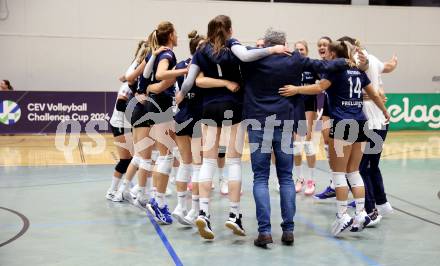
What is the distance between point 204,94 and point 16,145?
8427mm

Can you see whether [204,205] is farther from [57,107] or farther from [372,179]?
[57,107]

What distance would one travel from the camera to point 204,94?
5.21 m

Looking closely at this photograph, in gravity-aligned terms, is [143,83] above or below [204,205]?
above

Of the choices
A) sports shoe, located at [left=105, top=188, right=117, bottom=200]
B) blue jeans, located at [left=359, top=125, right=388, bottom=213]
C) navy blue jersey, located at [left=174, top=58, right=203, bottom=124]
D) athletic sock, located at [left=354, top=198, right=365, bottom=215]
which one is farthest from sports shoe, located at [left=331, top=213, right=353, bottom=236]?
sports shoe, located at [left=105, top=188, right=117, bottom=200]

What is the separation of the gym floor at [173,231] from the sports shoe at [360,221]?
102mm

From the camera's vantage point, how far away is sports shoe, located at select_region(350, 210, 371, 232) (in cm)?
537

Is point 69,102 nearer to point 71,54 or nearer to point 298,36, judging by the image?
point 71,54

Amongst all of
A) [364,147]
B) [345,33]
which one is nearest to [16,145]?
[364,147]

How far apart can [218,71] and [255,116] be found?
563 millimetres

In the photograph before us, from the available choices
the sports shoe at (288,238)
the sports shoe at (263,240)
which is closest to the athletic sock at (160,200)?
the sports shoe at (263,240)

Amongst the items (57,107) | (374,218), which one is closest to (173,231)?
(374,218)

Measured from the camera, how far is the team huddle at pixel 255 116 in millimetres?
4922

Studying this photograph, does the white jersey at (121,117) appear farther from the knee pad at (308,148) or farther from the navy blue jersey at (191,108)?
the knee pad at (308,148)

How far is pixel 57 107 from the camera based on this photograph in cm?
1357
